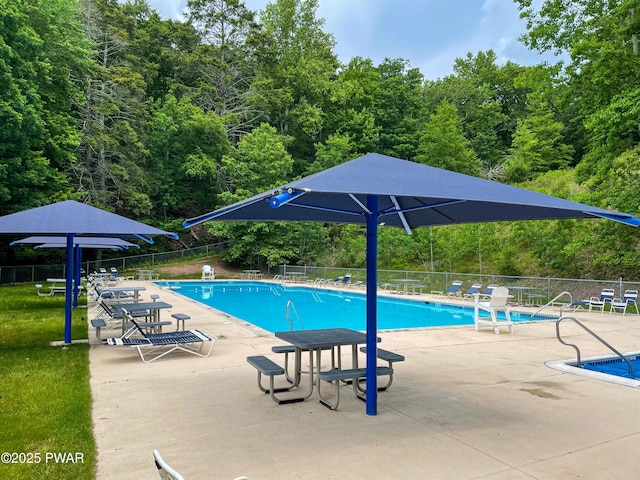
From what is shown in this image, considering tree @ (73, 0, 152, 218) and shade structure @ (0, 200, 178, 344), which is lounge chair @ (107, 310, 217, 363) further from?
tree @ (73, 0, 152, 218)

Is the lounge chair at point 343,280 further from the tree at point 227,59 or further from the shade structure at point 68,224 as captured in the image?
the tree at point 227,59

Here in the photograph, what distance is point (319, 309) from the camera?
59.4ft

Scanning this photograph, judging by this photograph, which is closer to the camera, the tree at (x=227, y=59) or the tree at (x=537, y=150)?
the tree at (x=537, y=150)

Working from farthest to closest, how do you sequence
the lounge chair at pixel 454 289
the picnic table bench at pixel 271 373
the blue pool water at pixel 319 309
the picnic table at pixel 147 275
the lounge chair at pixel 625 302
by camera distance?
the picnic table at pixel 147 275
the lounge chair at pixel 454 289
the blue pool water at pixel 319 309
the lounge chair at pixel 625 302
the picnic table bench at pixel 271 373

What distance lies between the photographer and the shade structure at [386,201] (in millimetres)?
3672

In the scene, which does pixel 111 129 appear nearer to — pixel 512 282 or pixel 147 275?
pixel 147 275

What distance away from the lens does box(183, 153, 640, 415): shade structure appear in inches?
145

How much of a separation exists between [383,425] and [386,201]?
2596 mm

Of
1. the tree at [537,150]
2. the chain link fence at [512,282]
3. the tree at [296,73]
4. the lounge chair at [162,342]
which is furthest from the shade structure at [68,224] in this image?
the tree at [537,150]

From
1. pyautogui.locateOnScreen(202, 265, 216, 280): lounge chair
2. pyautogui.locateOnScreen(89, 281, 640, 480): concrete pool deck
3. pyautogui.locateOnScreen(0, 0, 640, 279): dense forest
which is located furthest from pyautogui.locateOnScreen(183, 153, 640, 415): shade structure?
pyautogui.locateOnScreen(202, 265, 216, 280): lounge chair

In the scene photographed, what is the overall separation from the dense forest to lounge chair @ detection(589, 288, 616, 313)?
6.98ft

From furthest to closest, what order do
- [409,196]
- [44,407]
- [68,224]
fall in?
[68,224] < [44,407] < [409,196]

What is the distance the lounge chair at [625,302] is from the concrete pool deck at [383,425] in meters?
8.14

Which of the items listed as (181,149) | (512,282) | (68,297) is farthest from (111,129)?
(512,282)
